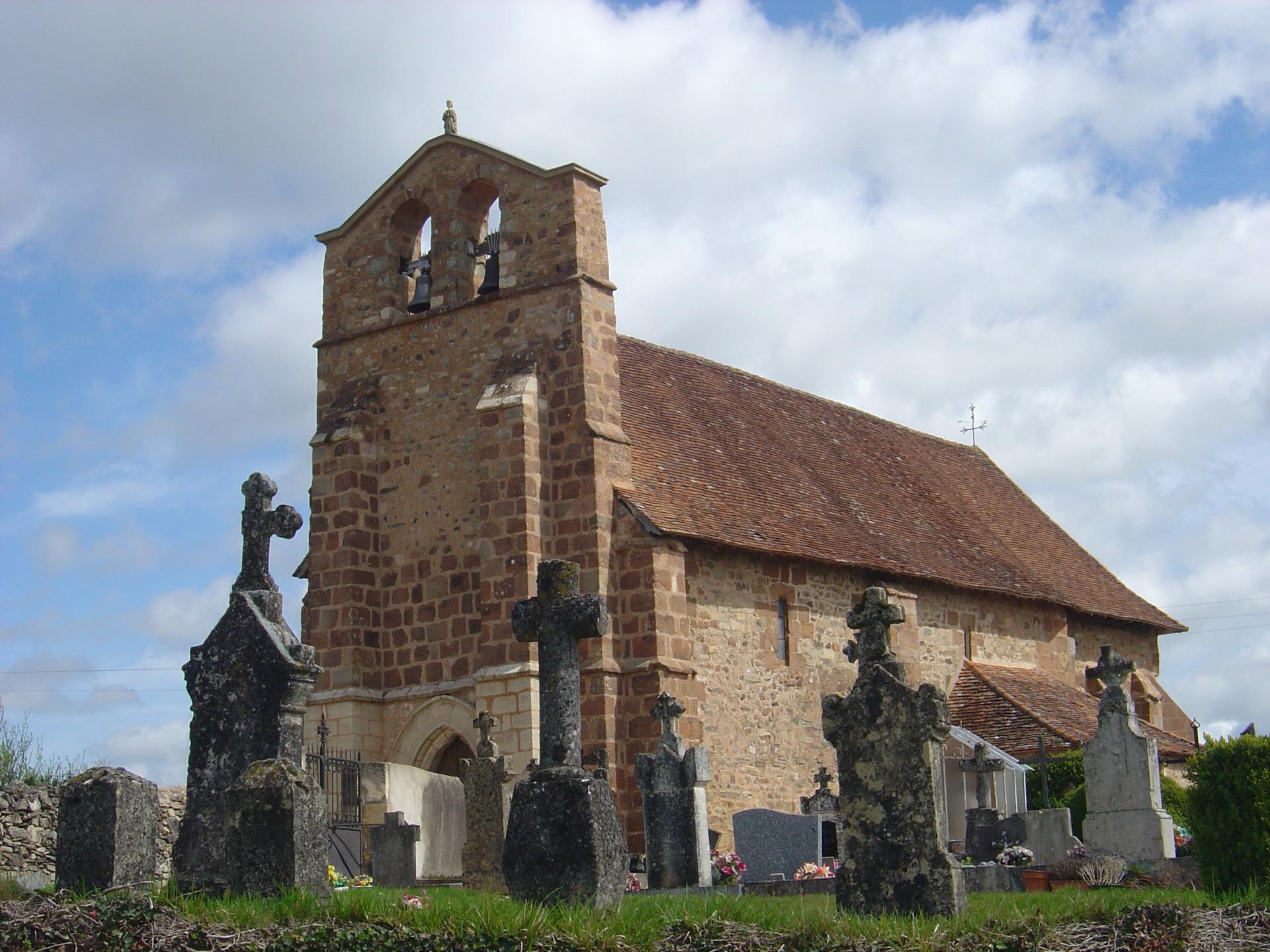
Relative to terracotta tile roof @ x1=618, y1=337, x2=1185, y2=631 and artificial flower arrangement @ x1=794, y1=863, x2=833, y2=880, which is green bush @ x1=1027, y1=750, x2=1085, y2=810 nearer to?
terracotta tile roof @ x1=618, y1=337, x2=1185, y2=631

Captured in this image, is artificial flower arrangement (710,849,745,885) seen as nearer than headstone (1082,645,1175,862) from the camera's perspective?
No

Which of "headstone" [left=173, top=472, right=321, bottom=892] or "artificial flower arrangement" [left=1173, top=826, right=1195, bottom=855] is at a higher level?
"headstone" [left=173, top=472, right=321, bottom=892]

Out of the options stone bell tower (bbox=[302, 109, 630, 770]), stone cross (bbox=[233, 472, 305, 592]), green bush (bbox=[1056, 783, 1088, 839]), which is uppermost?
stone bell tower (bbox=[302, 109, 630, 770])

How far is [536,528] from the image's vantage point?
21.6 m

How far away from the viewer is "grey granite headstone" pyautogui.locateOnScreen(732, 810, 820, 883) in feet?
58.6

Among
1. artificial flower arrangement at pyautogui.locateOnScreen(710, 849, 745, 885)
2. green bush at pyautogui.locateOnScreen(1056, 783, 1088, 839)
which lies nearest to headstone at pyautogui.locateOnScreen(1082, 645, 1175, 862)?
artificial flower arrangement at pyautogui.locateOnScreen(710, 849, 745, 885)

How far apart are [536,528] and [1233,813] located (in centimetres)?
1104

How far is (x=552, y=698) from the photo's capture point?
11.5 metres

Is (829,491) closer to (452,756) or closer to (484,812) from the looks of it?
(452,756)

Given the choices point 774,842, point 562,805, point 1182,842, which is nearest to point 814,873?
point 774,842

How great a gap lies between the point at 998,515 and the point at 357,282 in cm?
1510

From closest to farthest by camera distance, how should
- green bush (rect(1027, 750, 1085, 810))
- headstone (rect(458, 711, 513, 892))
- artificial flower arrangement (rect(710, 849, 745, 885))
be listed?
headstone (rect(458, 711, 513, 892)) → artificial flower arrangement (rect(710, 849, 745, 885)) → green bush (rect(1027, 750, 1085, 810))

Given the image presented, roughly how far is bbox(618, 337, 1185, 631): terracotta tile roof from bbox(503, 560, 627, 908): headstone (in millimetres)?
9871

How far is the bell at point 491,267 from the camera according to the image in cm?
2327
